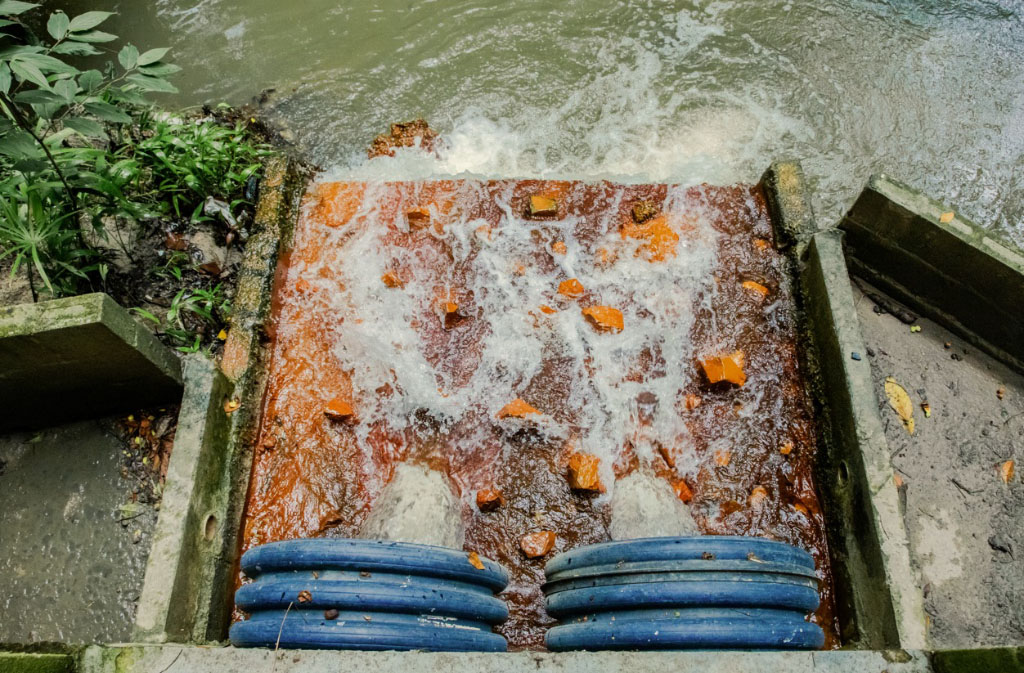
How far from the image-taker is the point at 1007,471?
3.14 meters

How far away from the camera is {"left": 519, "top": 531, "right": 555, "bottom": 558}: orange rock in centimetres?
279

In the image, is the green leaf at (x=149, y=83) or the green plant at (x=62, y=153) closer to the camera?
the green plant at (x=62, y=153)

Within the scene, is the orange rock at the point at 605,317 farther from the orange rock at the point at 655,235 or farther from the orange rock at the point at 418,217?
the orange rock at the point at 418,217

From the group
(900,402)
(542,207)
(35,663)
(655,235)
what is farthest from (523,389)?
(35,663)

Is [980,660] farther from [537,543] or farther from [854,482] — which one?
[537,543]

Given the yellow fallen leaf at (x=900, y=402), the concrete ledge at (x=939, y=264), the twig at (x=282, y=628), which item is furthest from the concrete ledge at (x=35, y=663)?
the concrete ledge at (x=939, y=264)

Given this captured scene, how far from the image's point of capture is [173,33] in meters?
5.20

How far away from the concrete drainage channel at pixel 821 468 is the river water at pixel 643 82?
852mm

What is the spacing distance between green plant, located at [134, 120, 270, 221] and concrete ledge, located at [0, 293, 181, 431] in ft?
3.58

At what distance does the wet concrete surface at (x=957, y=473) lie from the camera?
9.31 ft

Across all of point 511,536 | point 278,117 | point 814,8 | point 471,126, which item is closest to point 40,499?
point 511,536

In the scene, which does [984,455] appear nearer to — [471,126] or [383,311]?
[383,311]

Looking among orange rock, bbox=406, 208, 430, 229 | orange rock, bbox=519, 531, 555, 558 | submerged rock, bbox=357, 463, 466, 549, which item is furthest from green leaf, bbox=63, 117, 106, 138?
orange rock, bbox=519, 531, 555, 558

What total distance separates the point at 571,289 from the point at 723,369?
89cm
